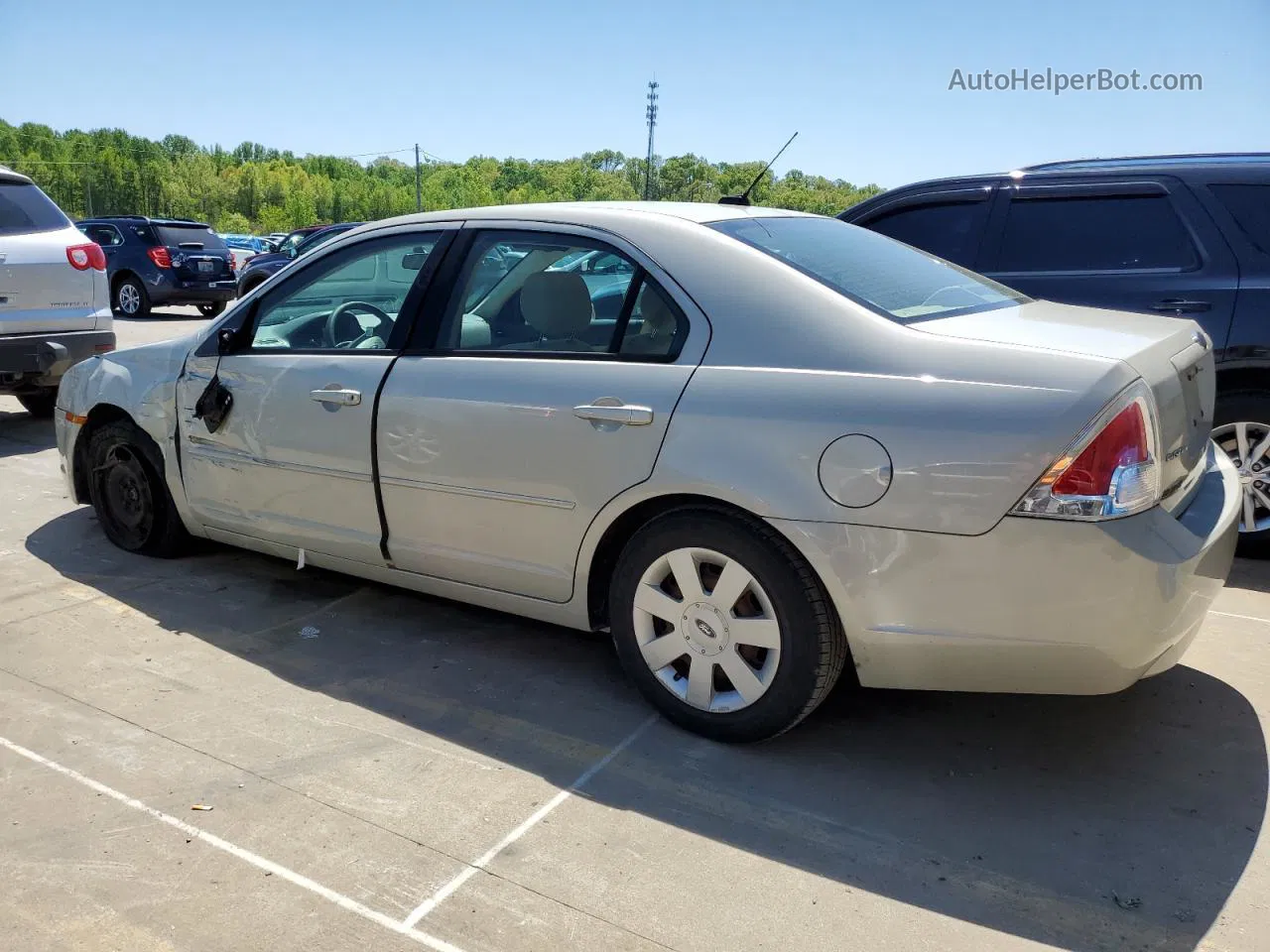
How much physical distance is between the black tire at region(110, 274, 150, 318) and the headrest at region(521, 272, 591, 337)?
1598 centimetres

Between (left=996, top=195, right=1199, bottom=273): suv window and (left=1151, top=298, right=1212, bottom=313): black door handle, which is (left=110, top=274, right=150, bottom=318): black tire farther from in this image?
(left=1151, top=298, right=1212, bottom=313): black door handle

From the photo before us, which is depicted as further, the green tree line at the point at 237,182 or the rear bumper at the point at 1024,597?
the green tree line at the point at 237,182

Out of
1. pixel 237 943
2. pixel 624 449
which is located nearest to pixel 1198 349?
pixel 624 449

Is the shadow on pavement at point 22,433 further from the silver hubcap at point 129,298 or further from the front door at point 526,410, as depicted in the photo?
the silver hubcap at point 129,298

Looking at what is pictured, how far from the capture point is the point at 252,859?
271cm

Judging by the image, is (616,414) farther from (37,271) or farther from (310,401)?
(37,271)

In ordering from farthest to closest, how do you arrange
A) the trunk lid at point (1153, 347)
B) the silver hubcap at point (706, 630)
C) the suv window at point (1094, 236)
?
1. the suv window at point (1094, 236)
2. the silver hubcap at point (706, 630)
3. the trunk lid at point (1153, 347)

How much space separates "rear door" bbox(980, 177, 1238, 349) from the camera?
197 inches

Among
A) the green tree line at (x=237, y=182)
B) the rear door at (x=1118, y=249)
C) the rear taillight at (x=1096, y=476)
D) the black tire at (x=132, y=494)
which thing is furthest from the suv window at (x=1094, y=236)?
the green tree line at (x=237, y=182)

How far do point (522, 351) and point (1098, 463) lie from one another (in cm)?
181

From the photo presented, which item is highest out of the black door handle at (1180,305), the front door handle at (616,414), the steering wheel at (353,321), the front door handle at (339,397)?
the black door handle at (1180,305)

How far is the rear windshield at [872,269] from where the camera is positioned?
325 cm

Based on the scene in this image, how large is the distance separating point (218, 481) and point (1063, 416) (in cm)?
330

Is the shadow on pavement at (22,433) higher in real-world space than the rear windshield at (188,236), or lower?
lower
